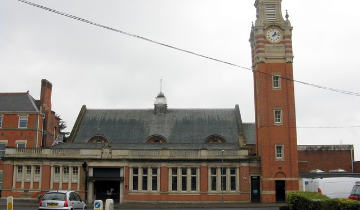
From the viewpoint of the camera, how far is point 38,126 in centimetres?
5231

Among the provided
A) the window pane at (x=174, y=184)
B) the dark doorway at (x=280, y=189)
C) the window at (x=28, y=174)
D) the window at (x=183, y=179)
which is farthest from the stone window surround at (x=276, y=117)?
the window at (x=28, y=174)

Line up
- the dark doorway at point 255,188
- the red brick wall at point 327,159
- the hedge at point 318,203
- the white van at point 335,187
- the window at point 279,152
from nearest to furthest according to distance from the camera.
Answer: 1. the hedge at point 318,203
2. the white van at point 335,187
3. the window at point 279,152
4. the dark doorway at point 255,188
5. the red brick wall at point 327,159

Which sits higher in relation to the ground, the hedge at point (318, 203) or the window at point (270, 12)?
the window at point (270, 12)

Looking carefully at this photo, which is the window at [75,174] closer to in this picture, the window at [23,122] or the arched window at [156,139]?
the window at [23,122]

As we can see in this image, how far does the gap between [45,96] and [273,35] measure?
93.7ft

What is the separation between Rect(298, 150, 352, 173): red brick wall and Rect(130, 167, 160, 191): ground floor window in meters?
24.5

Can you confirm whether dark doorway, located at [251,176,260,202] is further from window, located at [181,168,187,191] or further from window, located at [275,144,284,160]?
window, located at [181,168,187,191]

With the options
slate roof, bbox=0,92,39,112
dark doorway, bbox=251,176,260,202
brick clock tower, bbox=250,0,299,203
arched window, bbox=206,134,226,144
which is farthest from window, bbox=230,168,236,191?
slate roof, bbox=0,92,39,112

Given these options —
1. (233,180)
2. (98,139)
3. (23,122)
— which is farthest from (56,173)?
(233,180)

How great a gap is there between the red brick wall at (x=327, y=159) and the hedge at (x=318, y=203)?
39235 millimetres

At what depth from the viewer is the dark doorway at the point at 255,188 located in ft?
155

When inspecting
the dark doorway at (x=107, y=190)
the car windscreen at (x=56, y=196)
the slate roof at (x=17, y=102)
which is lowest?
the dark doorway at (x=107, y=190)

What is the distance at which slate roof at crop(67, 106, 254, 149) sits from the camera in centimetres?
5325

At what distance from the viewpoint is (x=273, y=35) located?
4875cm
